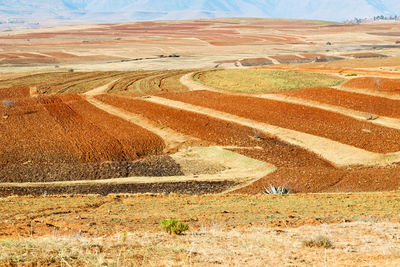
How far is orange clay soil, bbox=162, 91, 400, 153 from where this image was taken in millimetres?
28578

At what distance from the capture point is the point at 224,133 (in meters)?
30.7

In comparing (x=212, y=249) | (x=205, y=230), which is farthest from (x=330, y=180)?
(x=212, y=249)

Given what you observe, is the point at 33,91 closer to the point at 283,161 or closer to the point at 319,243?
the point at 283,161

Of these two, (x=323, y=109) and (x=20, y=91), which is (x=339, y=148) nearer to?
(x=323, y=109)

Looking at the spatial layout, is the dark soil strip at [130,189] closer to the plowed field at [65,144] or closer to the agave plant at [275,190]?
the plowed field at [65,144]

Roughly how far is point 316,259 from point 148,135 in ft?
72.9

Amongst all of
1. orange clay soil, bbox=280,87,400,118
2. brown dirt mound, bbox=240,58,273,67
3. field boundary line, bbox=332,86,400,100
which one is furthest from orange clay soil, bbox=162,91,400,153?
brown dirt mound, bbox=240,58,273,67

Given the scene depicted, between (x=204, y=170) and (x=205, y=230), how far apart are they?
500 inches

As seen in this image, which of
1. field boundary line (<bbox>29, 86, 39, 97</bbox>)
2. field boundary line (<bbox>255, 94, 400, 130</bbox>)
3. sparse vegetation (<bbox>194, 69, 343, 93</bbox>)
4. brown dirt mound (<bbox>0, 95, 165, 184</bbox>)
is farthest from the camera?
sparse vegetation (<bbox>194, 69, 343, 93</bbox>)

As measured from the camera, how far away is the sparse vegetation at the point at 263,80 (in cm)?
4950

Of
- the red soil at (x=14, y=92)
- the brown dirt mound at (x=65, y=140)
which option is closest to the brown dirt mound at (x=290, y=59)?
the red soil at (x=14, y=92)

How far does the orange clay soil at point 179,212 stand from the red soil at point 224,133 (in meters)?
6.97

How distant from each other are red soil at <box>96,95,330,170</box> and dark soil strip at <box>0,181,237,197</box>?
4.24 meters

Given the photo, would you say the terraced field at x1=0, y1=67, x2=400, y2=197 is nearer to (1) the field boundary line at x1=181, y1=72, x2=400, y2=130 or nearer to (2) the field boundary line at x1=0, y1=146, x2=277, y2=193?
(1) the field boundary line at x1=181, y1=72, x2=400, y2=130
